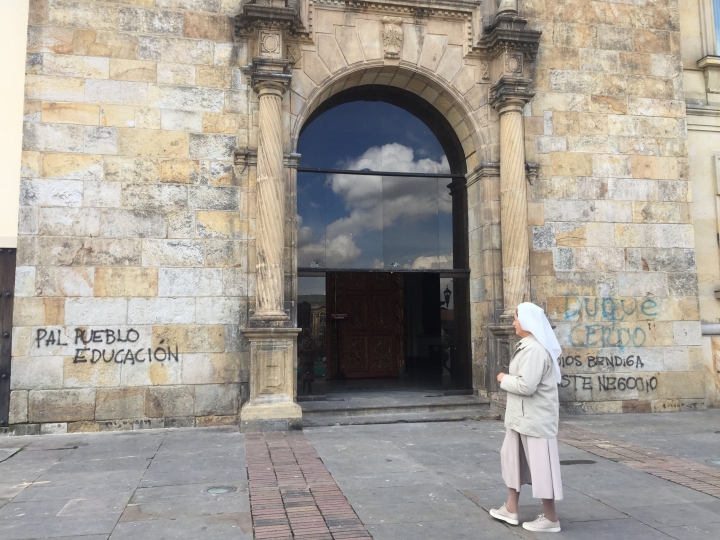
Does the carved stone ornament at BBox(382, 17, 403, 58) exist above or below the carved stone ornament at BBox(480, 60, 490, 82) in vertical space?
above

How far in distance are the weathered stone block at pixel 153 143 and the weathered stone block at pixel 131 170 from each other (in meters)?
0.11

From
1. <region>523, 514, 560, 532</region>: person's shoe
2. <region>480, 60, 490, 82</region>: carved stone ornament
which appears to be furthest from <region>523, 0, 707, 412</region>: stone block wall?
<region>523, 514, 560, 532</region>: person's shoe

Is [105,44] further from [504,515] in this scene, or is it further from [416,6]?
[504,515]

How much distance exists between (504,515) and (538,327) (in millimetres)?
1487

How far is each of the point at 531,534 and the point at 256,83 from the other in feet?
23.9

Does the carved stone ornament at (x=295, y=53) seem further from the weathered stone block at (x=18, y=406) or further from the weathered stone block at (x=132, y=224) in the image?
the weathered stone block at (x=18, y=406)

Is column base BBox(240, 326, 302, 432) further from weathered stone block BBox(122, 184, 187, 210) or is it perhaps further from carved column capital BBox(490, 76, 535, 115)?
carved column capital BBox(490, 76, 535, 115)

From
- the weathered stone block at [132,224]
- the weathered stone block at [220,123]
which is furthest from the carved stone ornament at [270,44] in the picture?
the weathered stone block at [132,224]

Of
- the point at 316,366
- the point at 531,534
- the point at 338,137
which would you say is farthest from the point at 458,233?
the point at 531,534

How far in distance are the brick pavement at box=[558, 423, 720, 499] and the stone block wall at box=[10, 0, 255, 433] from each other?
4.89 meters

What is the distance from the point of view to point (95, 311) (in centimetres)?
862

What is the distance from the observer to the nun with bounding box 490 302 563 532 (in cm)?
443

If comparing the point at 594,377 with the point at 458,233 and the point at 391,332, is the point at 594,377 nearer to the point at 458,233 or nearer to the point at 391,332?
the point at 458,233

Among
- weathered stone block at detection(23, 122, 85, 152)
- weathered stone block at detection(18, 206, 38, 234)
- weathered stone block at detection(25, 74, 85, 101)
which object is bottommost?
weathered stone block at detection(18, 206, 38, 234)
